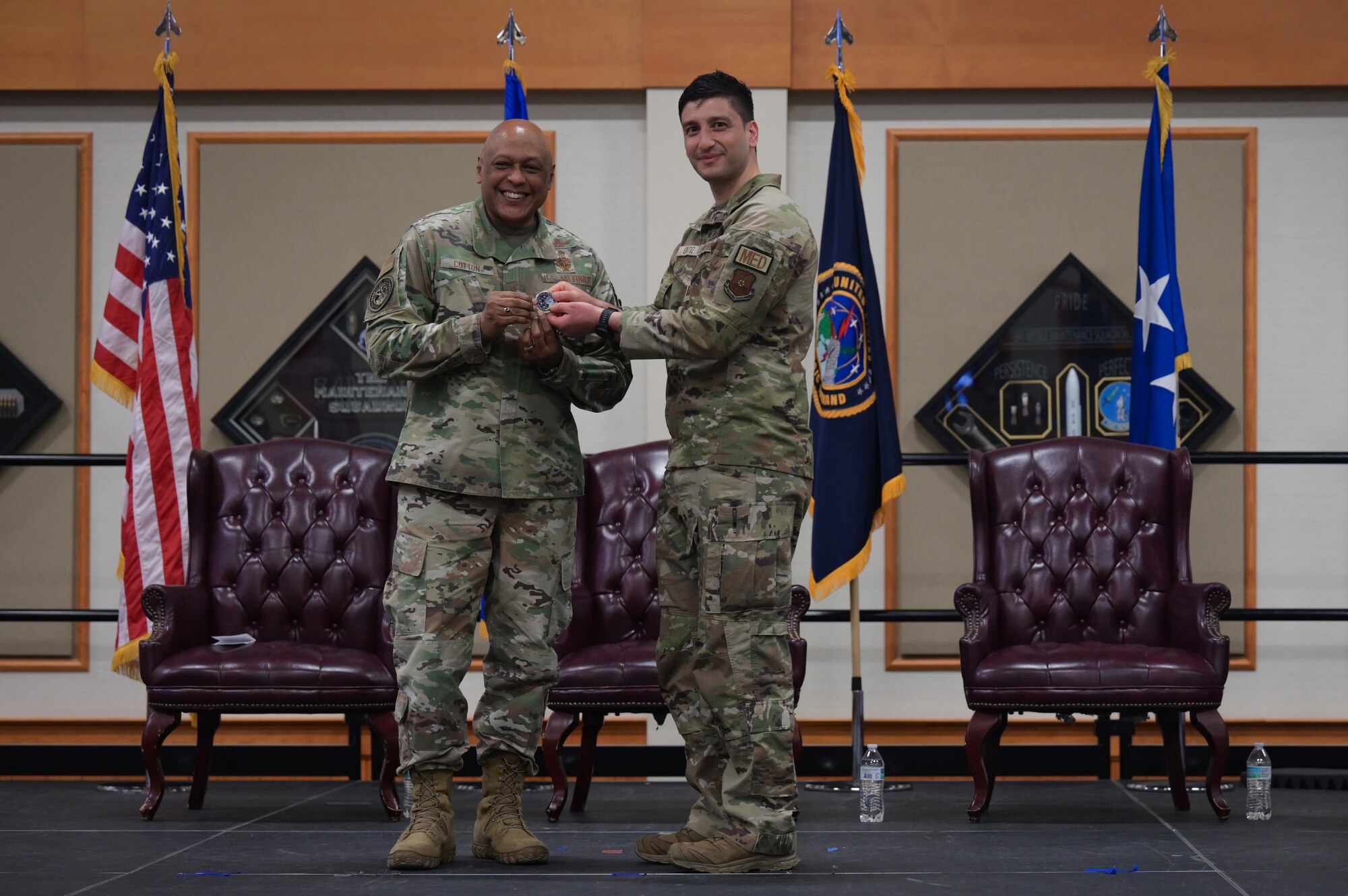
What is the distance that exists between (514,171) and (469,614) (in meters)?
1.01

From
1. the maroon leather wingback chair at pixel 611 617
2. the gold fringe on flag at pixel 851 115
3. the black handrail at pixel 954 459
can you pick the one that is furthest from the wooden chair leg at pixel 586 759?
the gold fringe on flag at pixel 851 115

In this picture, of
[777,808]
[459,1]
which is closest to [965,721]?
[777,808]

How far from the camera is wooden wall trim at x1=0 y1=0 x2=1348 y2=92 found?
17.0 feet

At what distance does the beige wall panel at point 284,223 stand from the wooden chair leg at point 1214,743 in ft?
10.5

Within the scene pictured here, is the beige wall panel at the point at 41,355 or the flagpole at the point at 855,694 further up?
the beige wall panel at the point at 41,355

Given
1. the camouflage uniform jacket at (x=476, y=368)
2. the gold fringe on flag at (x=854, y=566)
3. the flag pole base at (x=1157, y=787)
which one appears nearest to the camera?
the camouflage uniform jacket at (x=476, y=368)

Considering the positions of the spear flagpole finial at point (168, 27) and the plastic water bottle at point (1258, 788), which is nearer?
the plastic water bottle at point (1258, 788)

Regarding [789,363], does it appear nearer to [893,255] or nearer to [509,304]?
[509,304]

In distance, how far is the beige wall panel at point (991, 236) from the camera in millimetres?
5230

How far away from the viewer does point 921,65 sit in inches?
205

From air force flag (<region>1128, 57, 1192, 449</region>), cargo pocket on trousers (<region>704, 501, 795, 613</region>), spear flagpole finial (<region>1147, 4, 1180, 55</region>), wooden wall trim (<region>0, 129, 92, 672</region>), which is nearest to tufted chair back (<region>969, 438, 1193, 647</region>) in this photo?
air force flag (<region>1128, 57, 1192, 449</region>)

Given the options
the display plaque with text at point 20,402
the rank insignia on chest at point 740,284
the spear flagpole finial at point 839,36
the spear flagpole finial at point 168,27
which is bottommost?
the display plaque with text at point 20,402

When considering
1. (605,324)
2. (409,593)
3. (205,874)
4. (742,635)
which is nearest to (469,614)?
(409,593)

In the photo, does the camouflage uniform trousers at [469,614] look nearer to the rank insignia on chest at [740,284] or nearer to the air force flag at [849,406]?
the rank insignia on chest at [740,284]
